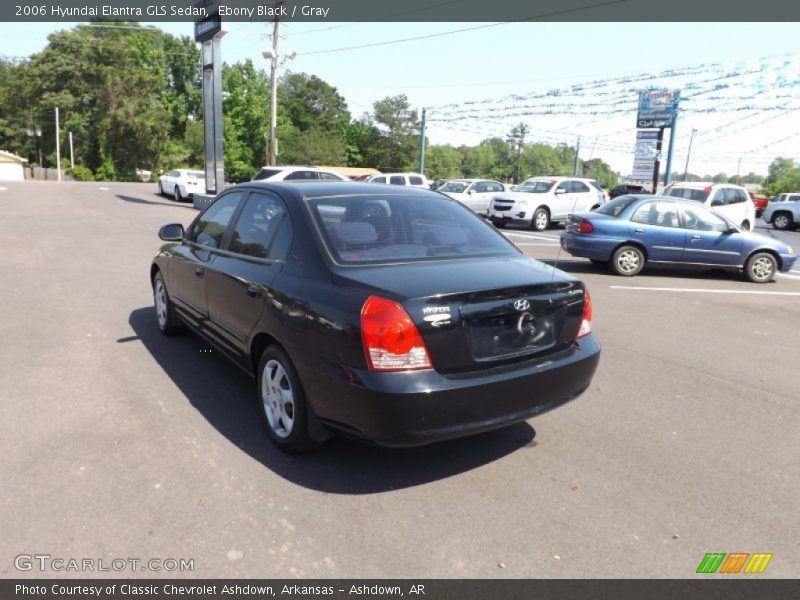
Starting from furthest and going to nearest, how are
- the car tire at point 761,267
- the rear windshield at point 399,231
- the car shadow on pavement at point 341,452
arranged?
the car tire at point 761,267 < the rear windshield at point 399,231 < the car shadow on pavement at point 341,452

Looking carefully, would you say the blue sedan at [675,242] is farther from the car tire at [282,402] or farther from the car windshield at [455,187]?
the car windshield at [455,187]

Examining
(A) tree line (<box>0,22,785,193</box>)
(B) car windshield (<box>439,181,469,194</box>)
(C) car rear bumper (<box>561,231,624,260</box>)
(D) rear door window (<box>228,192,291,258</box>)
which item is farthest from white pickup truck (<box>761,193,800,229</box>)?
(A) tree line (<box>0,22,785,193</box>)

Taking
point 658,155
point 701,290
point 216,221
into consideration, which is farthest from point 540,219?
point 658,155

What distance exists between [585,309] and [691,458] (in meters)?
1.14

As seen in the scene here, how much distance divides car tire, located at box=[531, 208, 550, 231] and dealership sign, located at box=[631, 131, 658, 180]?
89.2ft

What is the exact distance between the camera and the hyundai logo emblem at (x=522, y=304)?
11.0 ft

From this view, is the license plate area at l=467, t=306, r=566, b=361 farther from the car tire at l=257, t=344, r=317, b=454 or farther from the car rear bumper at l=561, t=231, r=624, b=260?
the car rear bumper at l=561, t=231, r=624, b=260

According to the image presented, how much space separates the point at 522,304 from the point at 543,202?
18.0m

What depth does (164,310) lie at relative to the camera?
6.06 meters

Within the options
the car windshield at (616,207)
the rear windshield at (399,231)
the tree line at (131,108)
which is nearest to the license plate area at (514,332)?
the rear windshield at (399,231)

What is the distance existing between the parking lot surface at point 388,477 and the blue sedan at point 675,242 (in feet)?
16.9

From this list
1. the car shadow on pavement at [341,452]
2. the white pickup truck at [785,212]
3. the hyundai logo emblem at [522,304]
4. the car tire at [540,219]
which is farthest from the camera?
the white pickup truck at [785,212]
